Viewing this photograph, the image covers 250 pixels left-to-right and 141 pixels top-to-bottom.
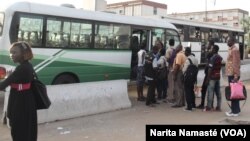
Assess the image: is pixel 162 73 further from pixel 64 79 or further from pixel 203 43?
pixel 203 43

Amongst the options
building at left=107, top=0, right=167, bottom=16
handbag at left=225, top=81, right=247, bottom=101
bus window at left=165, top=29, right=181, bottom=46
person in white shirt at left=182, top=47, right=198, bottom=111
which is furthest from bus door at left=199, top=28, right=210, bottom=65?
Answer: building at left=107, top=0, right=167, bottom=16

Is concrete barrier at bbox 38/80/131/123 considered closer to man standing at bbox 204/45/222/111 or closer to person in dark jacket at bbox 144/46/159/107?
person in dark jacket at bbox 144/46/159/107

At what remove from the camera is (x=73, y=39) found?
12688 millimetres

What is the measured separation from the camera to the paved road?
775 centimetres

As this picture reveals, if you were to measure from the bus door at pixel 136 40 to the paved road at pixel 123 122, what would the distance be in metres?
3.76

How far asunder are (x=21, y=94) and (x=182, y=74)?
268 inches

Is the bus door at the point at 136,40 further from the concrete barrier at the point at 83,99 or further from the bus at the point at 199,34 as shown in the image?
the bus at the point at 199,34

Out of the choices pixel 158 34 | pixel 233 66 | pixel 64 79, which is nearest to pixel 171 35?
pixel 158 34

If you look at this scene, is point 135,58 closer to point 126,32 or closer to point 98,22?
point 126,32

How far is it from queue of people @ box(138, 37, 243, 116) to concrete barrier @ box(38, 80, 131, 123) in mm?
1031

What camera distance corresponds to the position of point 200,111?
1072 cm

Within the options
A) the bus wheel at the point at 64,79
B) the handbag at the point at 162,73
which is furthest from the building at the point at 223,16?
the bus wheel at the point at 64,79

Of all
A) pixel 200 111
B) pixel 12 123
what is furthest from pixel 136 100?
pixel 12 123

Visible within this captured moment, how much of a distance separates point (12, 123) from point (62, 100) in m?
4.06
